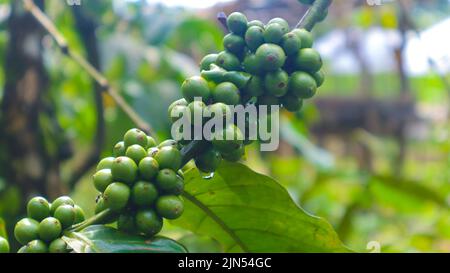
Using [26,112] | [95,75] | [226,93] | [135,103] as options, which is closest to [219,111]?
[226,93]

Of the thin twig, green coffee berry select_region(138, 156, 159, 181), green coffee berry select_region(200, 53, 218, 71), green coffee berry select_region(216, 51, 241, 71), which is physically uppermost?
the thin twig

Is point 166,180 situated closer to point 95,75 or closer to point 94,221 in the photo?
point 94,221

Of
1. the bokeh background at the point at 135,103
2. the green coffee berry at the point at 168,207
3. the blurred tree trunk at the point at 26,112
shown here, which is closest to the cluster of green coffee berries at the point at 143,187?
the green coffee berry at the point at 168,207

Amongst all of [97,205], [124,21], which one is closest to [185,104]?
[97,205]

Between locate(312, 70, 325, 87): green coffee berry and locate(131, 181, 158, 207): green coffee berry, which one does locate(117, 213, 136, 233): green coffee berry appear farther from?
locate(312, 70, 325, 87): green coffee berry

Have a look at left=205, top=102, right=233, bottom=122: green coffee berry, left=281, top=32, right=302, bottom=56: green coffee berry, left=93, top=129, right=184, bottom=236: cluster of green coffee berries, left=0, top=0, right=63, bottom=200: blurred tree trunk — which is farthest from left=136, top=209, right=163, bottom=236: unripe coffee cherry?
left=0, top=0, right=63, bottom=200: blurred tree trunk

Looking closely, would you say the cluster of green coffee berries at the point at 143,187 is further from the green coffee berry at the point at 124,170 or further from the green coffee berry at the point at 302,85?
the green coffee berry at the point at 302,85
